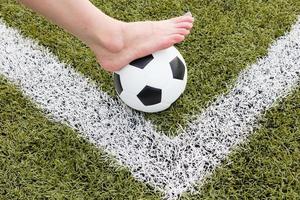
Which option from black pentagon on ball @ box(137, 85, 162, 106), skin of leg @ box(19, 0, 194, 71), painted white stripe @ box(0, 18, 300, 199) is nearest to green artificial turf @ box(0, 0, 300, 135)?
painted white stripe @ box(0, 18, 300, 199)

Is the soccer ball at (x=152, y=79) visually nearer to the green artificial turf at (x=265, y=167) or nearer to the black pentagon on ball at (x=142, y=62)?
the black pentagon on ball at (x=142, y=62)

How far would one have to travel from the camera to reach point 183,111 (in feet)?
8.85

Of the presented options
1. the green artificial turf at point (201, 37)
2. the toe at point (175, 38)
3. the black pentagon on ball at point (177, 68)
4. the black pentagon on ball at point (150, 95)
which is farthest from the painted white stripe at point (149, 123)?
the toe at point (175, 38)

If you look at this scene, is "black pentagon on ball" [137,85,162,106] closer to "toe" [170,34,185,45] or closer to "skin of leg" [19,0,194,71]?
"skin of leg" [19,0,194,71]

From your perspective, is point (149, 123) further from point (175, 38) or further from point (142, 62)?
point (175, 38)

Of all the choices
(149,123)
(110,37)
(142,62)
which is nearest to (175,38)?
(142,62)

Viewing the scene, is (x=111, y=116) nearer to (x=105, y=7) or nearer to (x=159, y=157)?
(x=159, y=157)

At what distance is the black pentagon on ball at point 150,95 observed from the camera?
8.15 ft

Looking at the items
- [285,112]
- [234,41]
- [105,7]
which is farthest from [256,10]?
[105,7]

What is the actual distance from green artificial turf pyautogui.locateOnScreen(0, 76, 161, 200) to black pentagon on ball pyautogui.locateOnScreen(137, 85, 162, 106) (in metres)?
0.35

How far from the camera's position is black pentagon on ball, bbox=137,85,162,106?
8.15ft

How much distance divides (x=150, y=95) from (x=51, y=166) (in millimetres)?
626

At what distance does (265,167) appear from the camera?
250cm

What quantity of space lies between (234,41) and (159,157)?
88 cm
